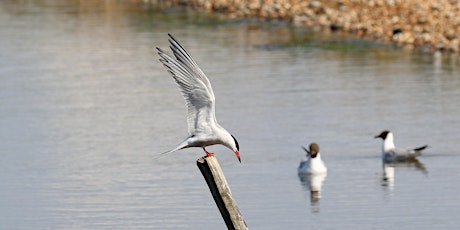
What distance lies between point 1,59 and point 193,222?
57.3ft

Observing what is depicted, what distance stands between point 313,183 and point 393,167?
2.19 metres

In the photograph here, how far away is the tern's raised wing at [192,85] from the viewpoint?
1221cm

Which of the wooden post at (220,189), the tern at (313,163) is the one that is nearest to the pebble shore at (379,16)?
the tern at (313,163)

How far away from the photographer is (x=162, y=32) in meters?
37.4

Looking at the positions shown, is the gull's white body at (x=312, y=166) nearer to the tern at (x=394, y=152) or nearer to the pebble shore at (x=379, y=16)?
the tern at (x=394, y=152)

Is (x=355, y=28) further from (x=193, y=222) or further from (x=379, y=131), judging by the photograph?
(x=193, y=222)

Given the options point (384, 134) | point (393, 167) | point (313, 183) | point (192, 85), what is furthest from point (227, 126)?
point (192, 85)

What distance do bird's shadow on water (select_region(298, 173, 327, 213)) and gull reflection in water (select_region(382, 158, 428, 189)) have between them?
99 centimetres

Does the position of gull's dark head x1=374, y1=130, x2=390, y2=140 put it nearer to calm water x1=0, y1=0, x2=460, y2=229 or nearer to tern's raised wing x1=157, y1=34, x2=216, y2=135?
calm water x1=0, y1=0, x2=460, y2=229

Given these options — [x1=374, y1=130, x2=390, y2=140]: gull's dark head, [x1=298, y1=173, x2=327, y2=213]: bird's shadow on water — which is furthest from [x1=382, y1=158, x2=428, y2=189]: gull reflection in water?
[x1=298, y1=173, x2=327, y2=213]: bird's shadow on water

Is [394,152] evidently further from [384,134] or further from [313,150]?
[313,150]

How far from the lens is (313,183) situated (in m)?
19.7

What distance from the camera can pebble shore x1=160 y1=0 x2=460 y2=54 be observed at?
113 feet

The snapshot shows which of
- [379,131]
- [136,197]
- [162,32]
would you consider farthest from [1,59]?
[136,197]
